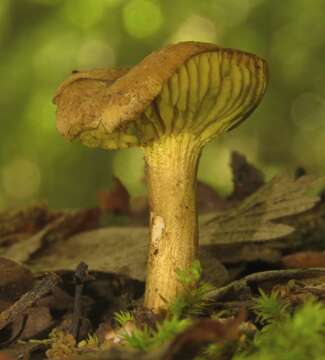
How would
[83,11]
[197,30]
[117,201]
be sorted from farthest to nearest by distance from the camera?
[197,30]
[83,11]
[117,201]

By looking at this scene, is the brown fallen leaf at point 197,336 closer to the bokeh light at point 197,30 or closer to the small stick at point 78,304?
the small stick at point 78,304

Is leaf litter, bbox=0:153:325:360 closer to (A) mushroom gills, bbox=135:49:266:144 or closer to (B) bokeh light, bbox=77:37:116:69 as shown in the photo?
(A) mushroom gills, bbox=135:49:266:144

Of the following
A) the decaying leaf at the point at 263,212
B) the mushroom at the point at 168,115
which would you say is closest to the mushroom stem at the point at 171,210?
the mushroom at the point at 168,115

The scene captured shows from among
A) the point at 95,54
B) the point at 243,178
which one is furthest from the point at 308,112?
the point at 243,178

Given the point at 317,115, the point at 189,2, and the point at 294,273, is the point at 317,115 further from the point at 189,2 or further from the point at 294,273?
the point at 294,273

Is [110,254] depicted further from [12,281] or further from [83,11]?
[83,11]

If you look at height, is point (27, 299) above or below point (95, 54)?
below

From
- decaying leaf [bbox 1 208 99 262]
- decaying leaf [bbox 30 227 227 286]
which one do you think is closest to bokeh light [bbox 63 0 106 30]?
decaying leaf [bbox 1 208 99 262]
